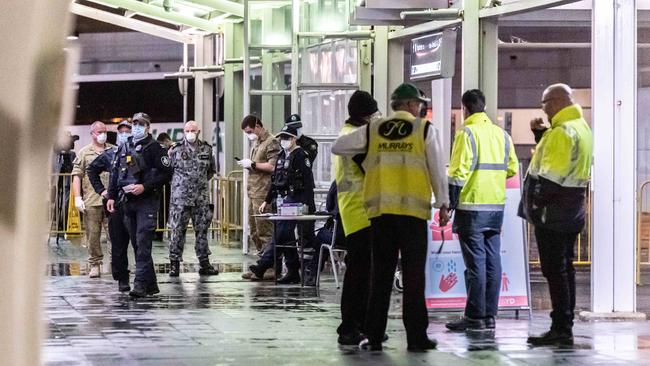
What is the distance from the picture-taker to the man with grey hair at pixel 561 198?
1030 centimetres

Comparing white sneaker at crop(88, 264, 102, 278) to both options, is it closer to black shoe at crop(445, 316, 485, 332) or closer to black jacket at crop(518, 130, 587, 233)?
black shoe at crop(445, 316, 485, 332)

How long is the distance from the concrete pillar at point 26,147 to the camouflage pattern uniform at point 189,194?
47.3 feet

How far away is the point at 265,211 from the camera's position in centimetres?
1597

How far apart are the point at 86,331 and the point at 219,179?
13.5 meters

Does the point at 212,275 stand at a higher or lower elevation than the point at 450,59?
lower

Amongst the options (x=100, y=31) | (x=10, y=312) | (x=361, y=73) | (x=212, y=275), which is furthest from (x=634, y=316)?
(x=100, y=31)

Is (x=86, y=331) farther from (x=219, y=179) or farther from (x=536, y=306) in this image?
(x=219, y=179)

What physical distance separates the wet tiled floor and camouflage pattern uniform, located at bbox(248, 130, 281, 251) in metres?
1.64

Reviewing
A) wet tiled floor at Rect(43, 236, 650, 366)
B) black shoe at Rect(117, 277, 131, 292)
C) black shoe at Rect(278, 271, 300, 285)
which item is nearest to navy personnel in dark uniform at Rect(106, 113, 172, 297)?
wet tiled floor at Rect(43, 236, 650, 366)

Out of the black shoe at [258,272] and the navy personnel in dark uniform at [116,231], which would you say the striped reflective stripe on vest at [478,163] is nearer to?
the navy personnel in dark uniform at [116,231]

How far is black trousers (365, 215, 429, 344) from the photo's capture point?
9.55m

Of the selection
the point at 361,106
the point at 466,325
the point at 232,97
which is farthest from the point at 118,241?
the point at 232,97

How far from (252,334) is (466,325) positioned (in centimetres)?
170

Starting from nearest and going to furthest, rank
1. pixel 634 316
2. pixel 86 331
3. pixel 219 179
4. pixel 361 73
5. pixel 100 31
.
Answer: pixel 86 331, pixel 634 316, pixel 361 73, pixel 219 179, pixel 100 31
